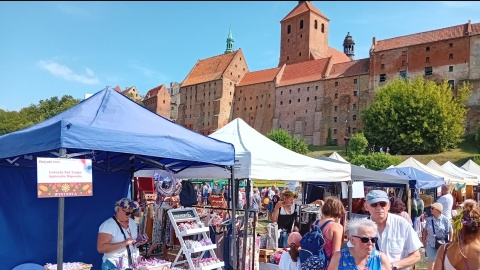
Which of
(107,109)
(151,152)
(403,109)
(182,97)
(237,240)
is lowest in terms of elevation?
(237,240)

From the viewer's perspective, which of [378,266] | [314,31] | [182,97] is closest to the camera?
[378,266]

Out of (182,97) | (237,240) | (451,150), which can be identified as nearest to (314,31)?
(182,97)

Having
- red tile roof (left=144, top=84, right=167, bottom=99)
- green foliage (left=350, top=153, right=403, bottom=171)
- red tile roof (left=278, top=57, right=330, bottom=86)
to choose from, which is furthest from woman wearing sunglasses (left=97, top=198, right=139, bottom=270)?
red tile roof (left=144, top=84, right=167, bottom=99)

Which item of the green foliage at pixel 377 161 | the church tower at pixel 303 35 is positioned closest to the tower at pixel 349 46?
the church tower at pixel 303 35

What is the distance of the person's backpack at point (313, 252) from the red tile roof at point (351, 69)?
196 ft

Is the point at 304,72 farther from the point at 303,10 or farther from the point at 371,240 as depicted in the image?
the point at 371,240

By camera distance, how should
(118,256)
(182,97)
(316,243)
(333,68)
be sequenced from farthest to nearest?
1. (182,97)
2. (333,68)
3. (118,256)
4. (316,243)

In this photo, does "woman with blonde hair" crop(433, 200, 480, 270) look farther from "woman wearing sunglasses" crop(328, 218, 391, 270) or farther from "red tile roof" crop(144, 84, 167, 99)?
"red tile roof" crop(144, 84, 167, 99)

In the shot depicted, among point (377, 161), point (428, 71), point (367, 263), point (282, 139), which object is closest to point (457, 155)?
point (377, 161)

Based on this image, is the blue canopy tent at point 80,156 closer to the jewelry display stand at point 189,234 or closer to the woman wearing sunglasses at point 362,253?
the jewelry display stand at point 189,234

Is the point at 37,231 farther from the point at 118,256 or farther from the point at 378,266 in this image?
the point at 378,266

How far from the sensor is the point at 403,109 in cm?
4788

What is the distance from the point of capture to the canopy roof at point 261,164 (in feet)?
19.4

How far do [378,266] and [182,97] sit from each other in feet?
274
